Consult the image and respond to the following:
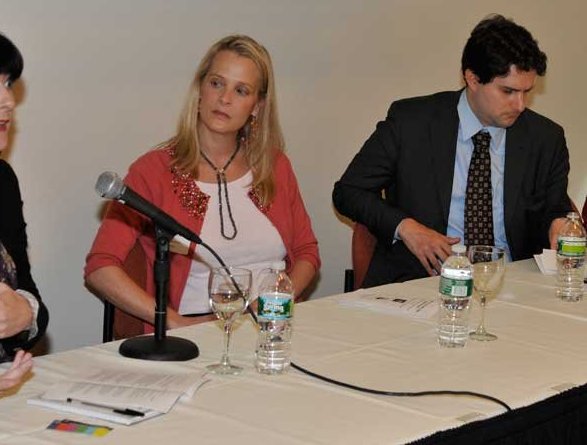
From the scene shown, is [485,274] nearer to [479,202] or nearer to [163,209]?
[163,209]

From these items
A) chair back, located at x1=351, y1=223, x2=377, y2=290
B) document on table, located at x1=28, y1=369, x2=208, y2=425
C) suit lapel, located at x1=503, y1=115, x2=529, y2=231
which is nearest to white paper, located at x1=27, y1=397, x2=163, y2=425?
document on table, located at x1=28, y1=369, x2=208, y2=425

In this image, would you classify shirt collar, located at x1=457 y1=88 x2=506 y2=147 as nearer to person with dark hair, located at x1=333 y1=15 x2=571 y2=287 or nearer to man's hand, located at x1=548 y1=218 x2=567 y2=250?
Result: person with dark hair, located at x1=333 y1=15 x2=571 y2=287

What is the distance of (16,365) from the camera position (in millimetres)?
1743

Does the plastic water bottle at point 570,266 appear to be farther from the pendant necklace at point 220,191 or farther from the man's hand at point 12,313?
the man's hand at point 12,313

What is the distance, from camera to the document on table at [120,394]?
1715mm

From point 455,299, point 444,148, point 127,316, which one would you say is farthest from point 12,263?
point 444,148

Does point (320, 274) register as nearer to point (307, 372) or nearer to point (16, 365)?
Result: point (307, 372)

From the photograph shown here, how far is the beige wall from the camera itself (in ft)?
10.5

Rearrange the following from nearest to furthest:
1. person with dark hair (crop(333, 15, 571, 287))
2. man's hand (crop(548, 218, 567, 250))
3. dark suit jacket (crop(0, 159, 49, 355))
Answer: dark suit jacket (crop(0, 159, 49, 355)) → man's hand (crop(548, 218, 567, 250)) → person with dark hair (crop(333, 15, 571, 287))

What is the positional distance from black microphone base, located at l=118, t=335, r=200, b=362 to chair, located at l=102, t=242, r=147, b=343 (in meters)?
0.91

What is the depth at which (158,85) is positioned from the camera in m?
3.50

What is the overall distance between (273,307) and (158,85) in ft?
5.53

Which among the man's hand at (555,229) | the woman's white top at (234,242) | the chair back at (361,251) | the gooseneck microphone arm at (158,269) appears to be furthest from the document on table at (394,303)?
the man's hand at (555,229)

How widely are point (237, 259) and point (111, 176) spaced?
1.23m
